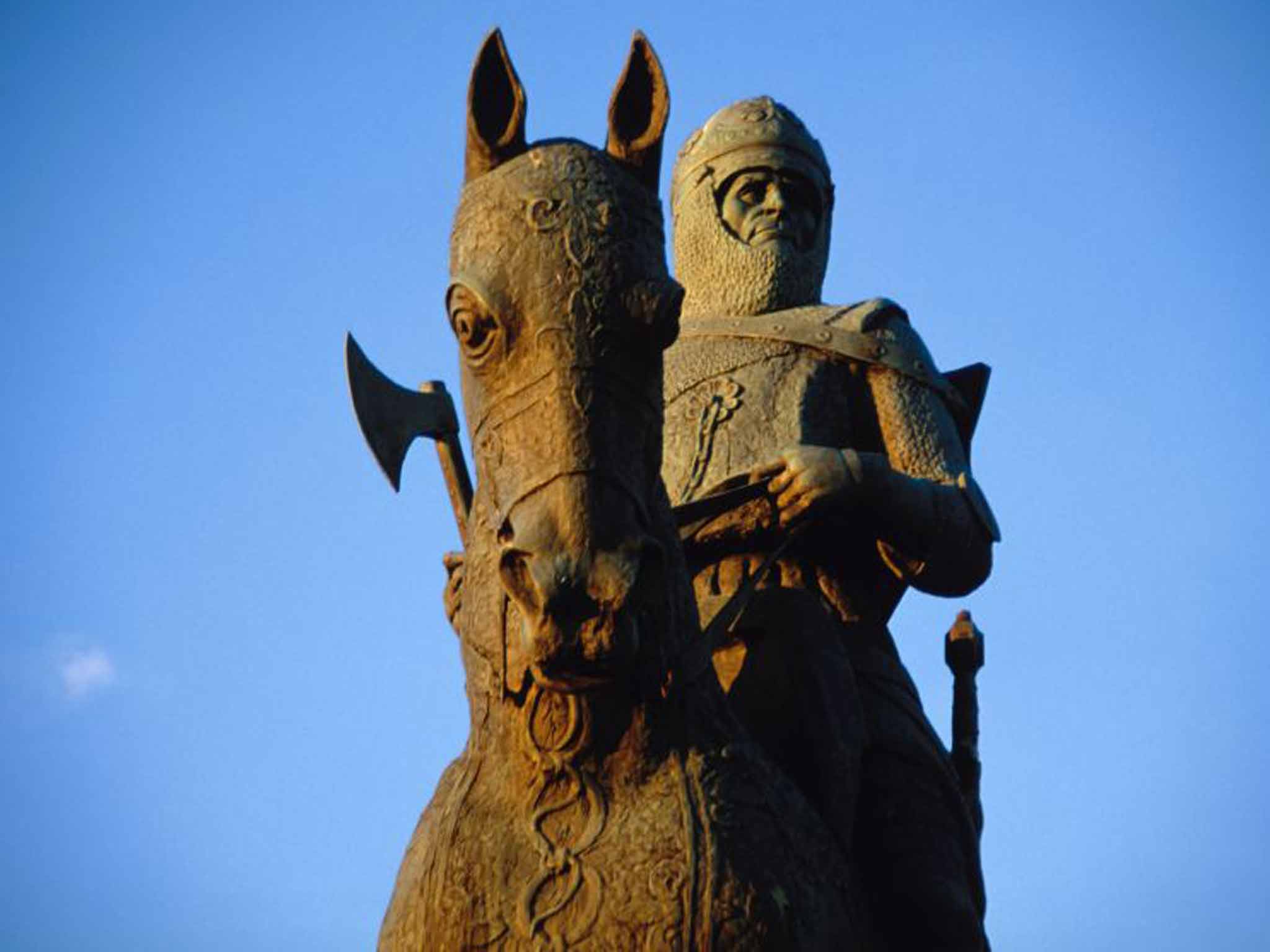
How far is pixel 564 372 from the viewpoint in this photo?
19.6 feet

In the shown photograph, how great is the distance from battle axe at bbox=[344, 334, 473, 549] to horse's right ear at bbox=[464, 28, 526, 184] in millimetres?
764

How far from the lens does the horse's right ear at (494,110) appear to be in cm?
652

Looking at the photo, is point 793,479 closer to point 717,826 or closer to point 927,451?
point 927,451

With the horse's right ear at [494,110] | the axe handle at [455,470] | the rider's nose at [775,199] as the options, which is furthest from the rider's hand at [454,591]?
the rider's nose at [775,199]

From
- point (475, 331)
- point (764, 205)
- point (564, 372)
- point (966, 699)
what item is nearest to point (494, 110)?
point (475, 331)

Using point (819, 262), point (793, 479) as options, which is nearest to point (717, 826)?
point (793, 479)

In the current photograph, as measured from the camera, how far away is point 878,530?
7.81 metres

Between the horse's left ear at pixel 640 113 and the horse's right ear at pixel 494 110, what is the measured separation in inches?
11.8

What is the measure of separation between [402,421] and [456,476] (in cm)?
26

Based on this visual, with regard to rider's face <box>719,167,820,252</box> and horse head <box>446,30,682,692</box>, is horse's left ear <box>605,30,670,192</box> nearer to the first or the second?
horse head <box>446,30,682,692</box>

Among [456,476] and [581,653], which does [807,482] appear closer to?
[456,476]

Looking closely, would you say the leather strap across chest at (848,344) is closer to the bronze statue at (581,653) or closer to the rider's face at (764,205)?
the rider's face at (764,205)

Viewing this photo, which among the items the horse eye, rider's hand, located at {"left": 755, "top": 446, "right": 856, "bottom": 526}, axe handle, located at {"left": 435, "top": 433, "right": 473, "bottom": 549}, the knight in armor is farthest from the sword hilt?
the horse eye

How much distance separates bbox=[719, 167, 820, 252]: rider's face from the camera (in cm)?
891
